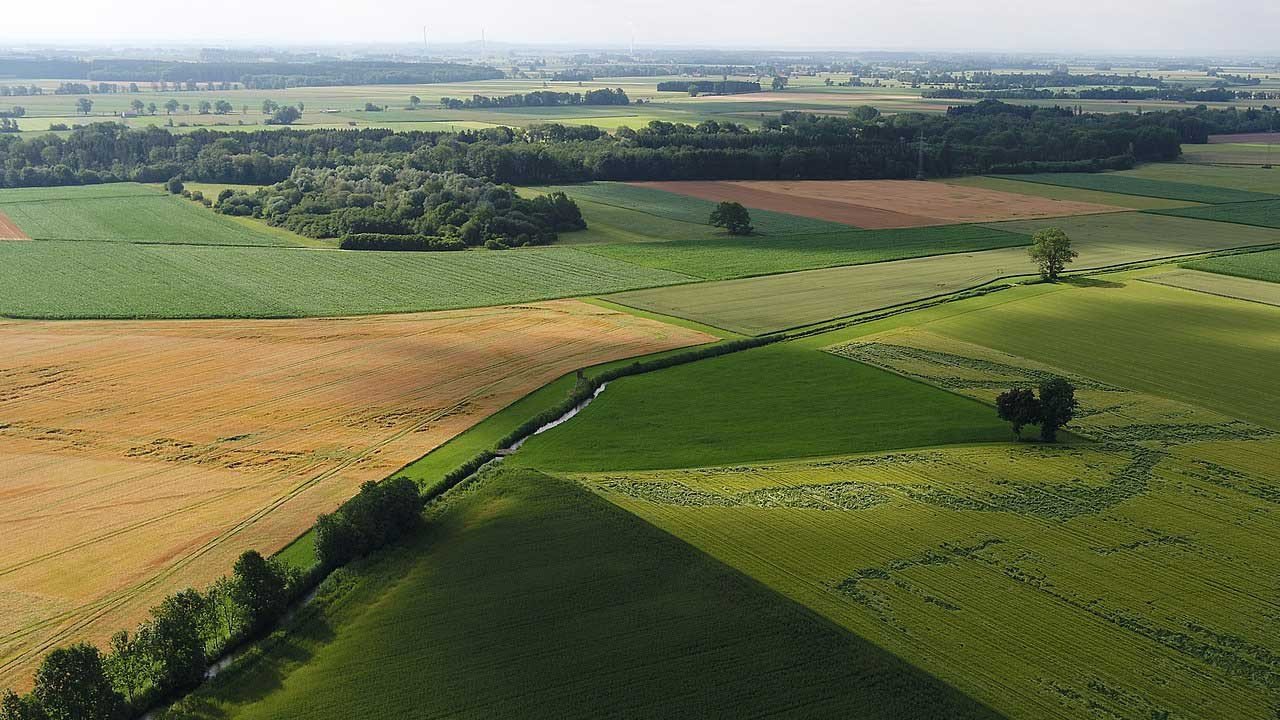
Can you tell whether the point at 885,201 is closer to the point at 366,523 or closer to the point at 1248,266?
the point at 1248,266

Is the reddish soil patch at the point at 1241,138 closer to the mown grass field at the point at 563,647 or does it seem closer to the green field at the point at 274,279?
the green field at the point at 274,279

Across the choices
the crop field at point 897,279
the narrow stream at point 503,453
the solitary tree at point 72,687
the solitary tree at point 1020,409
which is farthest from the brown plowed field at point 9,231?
the solitary tree at point 1020,409

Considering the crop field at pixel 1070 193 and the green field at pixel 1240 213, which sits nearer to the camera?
the green field at pixel 1240 213

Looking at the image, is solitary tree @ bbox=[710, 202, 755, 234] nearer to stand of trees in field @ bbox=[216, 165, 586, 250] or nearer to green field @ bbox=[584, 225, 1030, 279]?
green field @ bbox=[584, 225, 1030, 279]

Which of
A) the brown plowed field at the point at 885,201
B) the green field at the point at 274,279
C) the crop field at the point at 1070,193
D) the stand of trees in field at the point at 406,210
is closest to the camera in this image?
the green field at the point at 274,279

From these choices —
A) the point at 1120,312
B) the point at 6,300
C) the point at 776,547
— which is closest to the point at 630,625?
the point at 776,547

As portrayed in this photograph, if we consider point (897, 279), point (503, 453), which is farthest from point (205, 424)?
point (897, 279)
